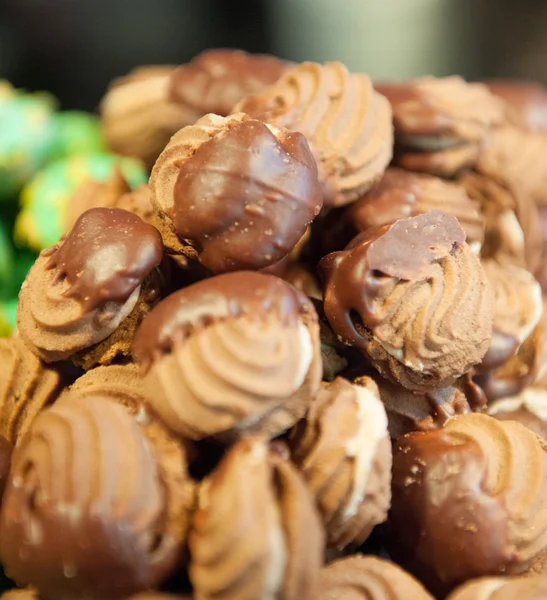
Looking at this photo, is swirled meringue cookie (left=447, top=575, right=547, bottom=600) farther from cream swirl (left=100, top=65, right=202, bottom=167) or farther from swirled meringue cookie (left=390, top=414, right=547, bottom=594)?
cream swirl (left=100, top=65, right=202, bottom=167)

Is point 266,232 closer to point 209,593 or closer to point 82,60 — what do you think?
point 209,593

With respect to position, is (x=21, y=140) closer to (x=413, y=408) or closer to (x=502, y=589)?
(x=413, y=408)

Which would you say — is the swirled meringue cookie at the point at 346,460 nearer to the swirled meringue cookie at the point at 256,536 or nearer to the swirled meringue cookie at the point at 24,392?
the swirled meringue cookie at the point at 256,536

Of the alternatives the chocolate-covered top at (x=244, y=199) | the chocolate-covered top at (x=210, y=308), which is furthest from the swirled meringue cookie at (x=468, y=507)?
the chocolate-covered top at (x=244, y=199)

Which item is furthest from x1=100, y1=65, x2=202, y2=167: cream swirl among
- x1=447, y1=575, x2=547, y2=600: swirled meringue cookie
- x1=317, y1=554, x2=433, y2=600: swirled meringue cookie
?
x1=447, y1=575, x2=547, y2=600: swirled meringue cookie

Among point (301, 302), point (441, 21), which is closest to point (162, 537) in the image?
point (301, 302)

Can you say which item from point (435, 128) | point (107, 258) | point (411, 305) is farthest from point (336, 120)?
point (107, 258)

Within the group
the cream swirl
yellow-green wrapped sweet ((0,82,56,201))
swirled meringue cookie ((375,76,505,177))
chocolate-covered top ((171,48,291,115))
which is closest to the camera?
swirled meringue cookie ((375,76,505,177))
